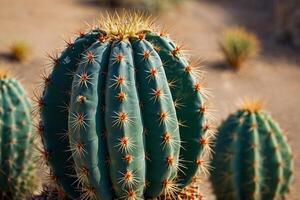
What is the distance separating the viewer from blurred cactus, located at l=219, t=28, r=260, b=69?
11.6 meters

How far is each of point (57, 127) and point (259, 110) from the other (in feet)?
7.20

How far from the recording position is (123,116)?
2.76 metres

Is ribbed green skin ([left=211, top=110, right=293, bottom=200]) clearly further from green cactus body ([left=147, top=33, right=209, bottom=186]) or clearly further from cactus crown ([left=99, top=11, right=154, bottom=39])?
cactus crown ([left=99, top=11, right=154, bottom=39])

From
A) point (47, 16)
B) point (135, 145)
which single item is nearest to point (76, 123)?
point (135, 145)

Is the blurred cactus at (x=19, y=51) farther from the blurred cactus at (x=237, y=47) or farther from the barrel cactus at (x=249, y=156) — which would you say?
the barrel cactus at (x=249, y=156)

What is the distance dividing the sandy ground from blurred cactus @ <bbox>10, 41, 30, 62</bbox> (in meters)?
0.15

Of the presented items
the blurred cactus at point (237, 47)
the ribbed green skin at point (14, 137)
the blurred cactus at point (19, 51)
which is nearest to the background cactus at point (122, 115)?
the ribbed green skin at point (14, 137)

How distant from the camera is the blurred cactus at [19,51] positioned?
10.2 m

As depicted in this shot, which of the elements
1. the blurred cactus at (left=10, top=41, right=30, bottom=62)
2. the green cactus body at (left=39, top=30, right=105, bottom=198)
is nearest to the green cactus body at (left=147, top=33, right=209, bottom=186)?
the green cactus body at (left=39, top=30, right=105, bottom=198)

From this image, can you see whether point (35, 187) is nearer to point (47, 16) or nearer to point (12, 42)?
point (12, 42)

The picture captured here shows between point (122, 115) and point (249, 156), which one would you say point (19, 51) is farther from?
point (122, 115)

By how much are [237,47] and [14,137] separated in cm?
788

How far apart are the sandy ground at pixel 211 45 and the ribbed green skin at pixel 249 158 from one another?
1461mm

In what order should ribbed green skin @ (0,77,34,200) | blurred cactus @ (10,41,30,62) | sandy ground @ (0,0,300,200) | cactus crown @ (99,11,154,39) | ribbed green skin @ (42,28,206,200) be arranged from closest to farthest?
ribbed green skin @ (42,28,206,200)
cactus crown @ (99,11,154,39)
ribbed green skin @ (0,77,34,200)
sandy ground @ (0,0,300,200)
blurred cactus @ (10,41,30,62)
